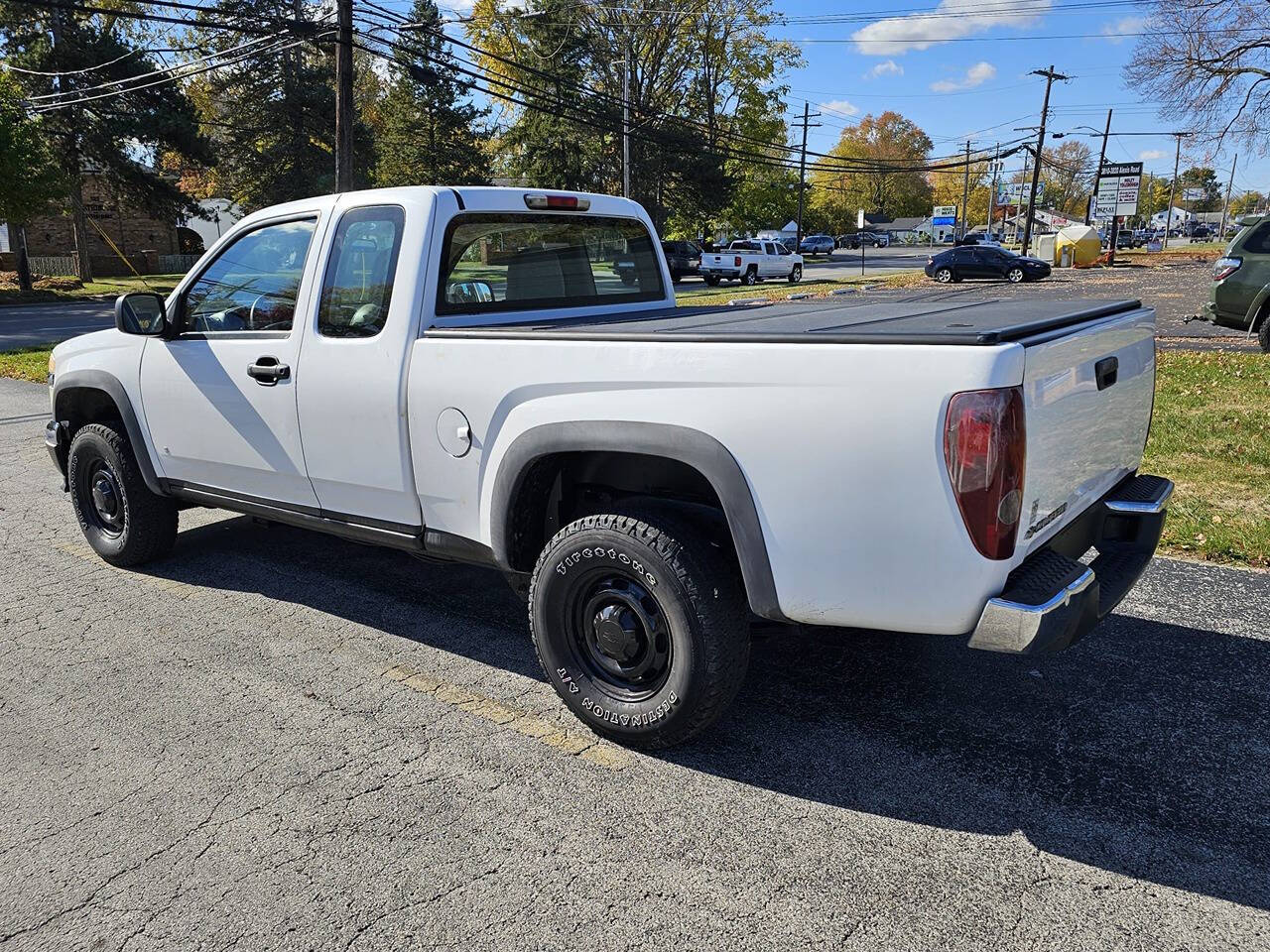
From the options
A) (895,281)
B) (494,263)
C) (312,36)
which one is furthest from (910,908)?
(895,281)

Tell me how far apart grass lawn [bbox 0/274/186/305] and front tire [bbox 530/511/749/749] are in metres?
32.1

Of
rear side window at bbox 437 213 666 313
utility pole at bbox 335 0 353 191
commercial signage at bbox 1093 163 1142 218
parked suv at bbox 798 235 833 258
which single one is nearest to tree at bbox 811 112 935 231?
parked suv at bbox 798 235 833 258

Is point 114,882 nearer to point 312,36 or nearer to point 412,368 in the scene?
point 412,368

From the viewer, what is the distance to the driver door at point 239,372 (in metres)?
4.20

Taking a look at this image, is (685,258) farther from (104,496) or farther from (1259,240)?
(104,496)

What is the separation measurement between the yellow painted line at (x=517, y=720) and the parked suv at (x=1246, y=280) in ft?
40.3

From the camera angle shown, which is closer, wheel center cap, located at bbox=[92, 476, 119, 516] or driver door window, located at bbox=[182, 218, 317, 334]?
driver door window, located at bbox=[182, 218, 317, 334]

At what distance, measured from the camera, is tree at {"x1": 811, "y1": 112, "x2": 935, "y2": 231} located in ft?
358

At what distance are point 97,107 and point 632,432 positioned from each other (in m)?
42.3

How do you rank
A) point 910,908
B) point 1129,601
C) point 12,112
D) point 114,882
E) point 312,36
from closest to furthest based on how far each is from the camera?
1. point 910,908
2. point 114,882
3. point 1129,601
4. point 312,36
5. point 12,112

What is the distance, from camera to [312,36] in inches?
682

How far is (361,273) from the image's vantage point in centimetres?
397

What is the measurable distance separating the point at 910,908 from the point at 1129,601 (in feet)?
9.12

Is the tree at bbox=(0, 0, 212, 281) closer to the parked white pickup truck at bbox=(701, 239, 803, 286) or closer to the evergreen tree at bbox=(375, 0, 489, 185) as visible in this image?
the evergreen tree at bbox=(375, 0, 489, 185)
